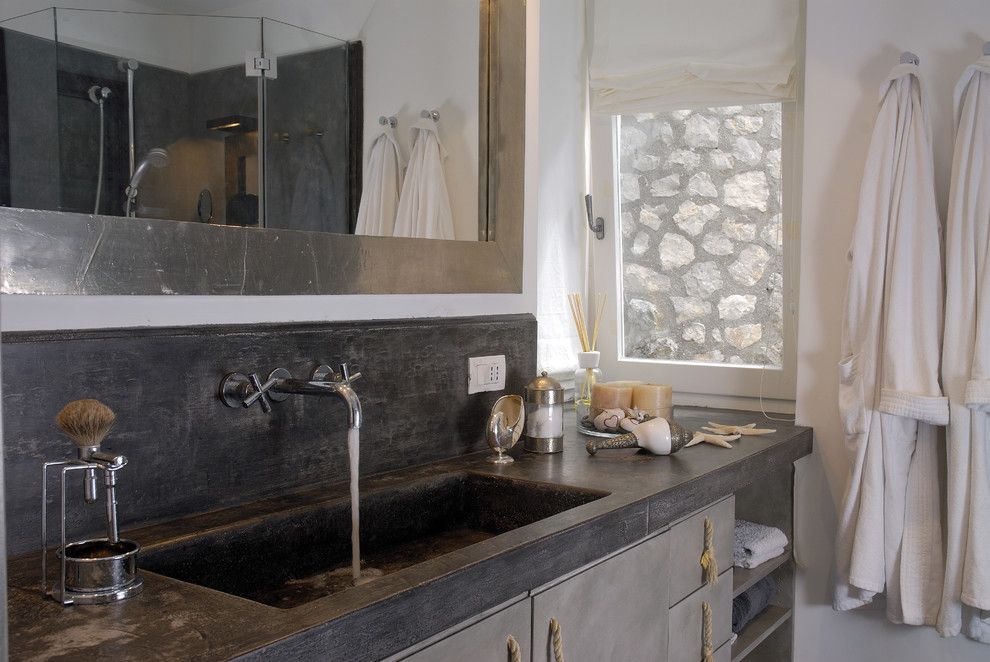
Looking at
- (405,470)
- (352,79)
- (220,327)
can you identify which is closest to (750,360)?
(405,470)

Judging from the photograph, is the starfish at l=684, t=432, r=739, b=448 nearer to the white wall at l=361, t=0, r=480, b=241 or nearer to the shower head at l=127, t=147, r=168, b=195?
the white wall at l=361, t=0, r=480, b=241

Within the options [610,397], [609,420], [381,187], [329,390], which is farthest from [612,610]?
[381,187]

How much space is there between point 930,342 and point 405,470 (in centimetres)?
138

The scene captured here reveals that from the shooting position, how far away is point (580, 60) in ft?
10.8

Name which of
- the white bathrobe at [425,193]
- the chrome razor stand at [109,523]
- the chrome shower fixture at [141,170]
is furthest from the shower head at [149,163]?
the white bathrobe at [425,193]

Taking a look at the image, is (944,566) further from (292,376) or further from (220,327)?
(220,327)

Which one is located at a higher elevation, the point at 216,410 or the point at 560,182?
the point at 560,182

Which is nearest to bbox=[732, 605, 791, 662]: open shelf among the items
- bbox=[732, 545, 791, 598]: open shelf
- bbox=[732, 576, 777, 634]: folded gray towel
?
bbox=[732, 576, 777, 634]: folded gray towel

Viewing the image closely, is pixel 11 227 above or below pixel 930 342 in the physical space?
above

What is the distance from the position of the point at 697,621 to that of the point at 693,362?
126cm

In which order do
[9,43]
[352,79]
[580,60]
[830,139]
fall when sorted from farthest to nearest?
[580,60], [830,139], [352,79], [9,43]

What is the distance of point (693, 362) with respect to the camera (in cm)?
316

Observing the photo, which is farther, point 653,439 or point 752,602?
point 752,602

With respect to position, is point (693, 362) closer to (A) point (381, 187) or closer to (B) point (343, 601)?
(A) point (381, 187)
